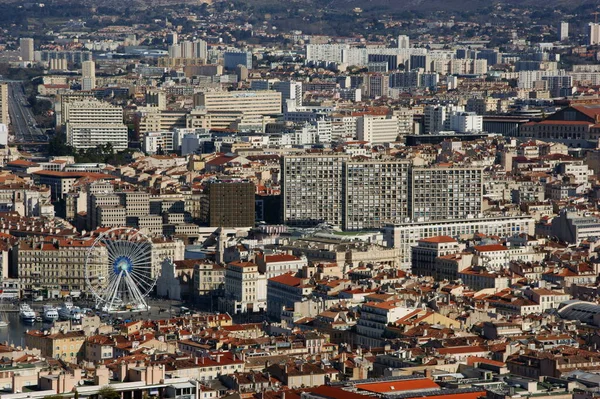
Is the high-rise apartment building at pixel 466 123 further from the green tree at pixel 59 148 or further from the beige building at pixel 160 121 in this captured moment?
the green tree at pixel 59 148

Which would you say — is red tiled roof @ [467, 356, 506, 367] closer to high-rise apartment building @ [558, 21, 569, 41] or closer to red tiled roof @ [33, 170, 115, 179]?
red tiled roof @ [33, 170, 115, 179]

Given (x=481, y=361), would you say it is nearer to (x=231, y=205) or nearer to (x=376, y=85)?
(x=231, y=205)

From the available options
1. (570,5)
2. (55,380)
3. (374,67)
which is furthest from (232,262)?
(570,5)

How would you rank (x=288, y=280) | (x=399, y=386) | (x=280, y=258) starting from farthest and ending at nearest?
(x=280, y=258) < (x=288, y=280) < (x=399, y=386)

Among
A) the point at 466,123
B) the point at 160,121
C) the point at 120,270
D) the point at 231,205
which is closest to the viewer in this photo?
the point at 120,270

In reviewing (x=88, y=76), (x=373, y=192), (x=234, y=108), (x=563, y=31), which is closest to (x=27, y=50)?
(x=88, y=76)

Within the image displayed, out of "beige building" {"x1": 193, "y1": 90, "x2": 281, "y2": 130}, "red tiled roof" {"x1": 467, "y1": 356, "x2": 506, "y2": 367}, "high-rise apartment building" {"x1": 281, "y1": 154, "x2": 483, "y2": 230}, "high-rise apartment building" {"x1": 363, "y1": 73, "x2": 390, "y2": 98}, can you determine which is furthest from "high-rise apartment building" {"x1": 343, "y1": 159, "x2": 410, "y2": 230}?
"high-rise apartment building" {"x1": 363, "y1": 73, "x2": 390, "y2": 98}
